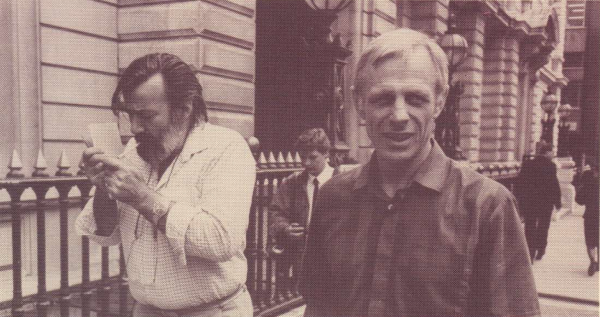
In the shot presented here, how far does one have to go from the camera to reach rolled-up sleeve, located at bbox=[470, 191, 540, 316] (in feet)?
4.07

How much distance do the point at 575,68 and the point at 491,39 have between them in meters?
21.7

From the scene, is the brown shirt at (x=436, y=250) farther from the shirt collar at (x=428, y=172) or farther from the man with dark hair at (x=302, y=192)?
the man with dark hair at (x=302, y=192)

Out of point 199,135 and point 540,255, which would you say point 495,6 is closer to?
point 540,255

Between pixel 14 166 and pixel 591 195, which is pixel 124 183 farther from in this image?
pixel 591 195

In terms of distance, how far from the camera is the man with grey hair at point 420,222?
1.24 metres

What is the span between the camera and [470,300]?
1.26m

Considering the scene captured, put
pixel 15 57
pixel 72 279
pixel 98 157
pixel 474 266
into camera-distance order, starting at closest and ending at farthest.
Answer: pixel 474 266 < pixel 98 157 < pixel 72 279 < pixel 15 57

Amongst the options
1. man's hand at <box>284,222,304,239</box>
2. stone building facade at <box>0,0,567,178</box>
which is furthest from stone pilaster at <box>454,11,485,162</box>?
man's hand at <box>284,222,304,239</box>

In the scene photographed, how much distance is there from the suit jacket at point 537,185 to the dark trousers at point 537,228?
70 mm

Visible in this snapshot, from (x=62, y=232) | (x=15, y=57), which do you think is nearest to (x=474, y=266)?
(x=62, y=232)

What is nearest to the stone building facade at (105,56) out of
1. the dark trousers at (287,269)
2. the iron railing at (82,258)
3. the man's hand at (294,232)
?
the iron railing at (82,258)

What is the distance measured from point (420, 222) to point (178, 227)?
0.86 metres

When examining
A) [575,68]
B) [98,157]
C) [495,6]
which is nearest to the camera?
[98,157]

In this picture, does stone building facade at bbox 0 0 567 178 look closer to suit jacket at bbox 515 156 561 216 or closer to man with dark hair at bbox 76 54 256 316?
suit jacket at bbox 515 156 561 216
